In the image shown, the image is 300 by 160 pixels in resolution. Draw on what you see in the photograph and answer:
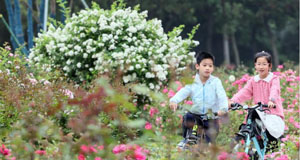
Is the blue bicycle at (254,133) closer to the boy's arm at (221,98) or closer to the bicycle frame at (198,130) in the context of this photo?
the boy's arm at (221,98)

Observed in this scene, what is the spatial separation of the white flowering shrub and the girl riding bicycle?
2443mm

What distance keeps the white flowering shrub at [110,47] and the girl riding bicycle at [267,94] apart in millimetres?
2443

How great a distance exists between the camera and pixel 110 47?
26.3ft

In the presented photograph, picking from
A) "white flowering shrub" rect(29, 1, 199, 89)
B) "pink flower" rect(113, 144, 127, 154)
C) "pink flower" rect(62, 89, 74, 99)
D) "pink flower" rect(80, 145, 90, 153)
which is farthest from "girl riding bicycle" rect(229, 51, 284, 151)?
"pink flower" rect(80, 145, 90, 153)

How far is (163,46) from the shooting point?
8.30m

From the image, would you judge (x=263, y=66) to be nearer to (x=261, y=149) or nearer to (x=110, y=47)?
(x=261, y=149)

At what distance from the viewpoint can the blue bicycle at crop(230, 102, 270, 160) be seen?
482 centimetres

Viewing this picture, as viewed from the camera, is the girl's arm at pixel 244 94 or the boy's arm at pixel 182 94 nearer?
the boy's arm at pixel 182 94

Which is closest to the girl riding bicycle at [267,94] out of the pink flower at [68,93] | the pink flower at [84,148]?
the pink flower at [68,93]

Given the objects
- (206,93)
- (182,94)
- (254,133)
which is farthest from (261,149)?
(182,94)

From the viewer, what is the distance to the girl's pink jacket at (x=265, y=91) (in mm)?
5234

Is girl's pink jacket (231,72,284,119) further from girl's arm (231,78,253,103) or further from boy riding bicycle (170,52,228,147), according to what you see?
boy riding bicycle (170,52,228,147)

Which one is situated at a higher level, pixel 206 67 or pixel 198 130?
pixel 206 67

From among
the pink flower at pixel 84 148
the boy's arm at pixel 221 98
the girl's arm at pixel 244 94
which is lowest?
the pink flower at pixel 84 148
